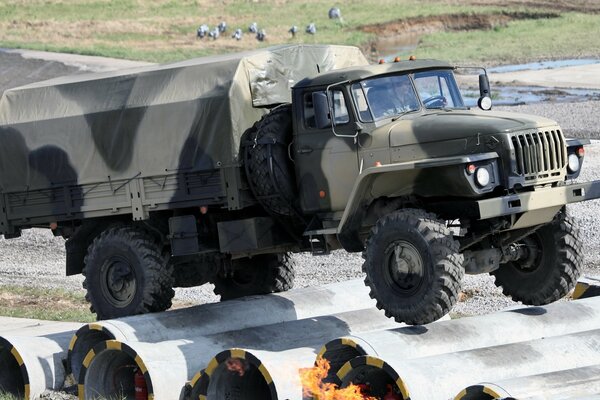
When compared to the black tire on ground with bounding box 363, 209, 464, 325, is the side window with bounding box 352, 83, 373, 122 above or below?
above

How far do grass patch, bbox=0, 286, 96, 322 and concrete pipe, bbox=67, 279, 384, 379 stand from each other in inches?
150

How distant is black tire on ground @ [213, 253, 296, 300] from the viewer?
14930 millimetres

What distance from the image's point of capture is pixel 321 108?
40.1ft

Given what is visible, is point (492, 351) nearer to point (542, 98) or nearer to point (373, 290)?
point (373, 290)

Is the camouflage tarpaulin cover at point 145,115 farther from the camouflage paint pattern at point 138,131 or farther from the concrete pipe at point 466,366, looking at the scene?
the concrete pipe at point 466,366

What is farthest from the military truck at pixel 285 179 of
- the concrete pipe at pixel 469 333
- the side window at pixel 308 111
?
the concrete pipe at pixel 469 333

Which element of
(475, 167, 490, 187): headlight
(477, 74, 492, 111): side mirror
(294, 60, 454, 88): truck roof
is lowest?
(475, 167, 490, 187): headlight

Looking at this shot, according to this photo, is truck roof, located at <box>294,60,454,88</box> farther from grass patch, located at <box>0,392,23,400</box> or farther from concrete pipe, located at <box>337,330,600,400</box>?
grass patch, located at <box>0,392,23,400</box>

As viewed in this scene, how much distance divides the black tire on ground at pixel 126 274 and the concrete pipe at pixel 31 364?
2.66ft

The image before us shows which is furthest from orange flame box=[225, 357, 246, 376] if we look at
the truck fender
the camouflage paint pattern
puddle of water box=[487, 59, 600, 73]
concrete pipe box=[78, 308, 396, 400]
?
puddle of water box=[487, 59, 600, 73]

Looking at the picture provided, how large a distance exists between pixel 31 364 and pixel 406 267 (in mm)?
3719

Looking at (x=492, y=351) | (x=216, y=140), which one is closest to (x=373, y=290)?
(x=492, y=351)

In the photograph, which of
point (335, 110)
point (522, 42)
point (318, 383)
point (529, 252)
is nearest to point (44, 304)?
point (335, 110)

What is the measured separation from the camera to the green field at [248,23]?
157ft
